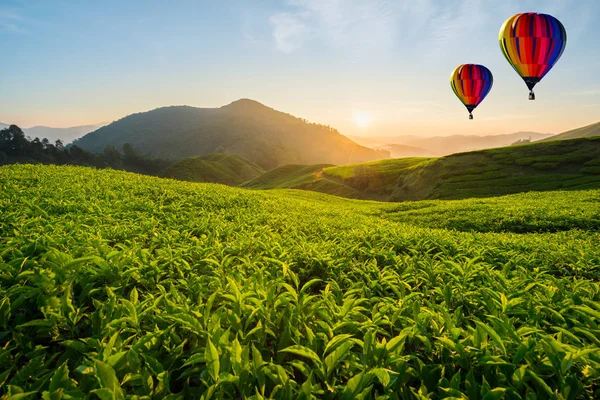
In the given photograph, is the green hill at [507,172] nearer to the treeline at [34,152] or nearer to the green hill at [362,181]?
the green hill at [362,181]

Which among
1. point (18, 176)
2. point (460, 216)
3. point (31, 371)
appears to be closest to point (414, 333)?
point (31, 371)

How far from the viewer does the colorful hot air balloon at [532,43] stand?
78.8ft

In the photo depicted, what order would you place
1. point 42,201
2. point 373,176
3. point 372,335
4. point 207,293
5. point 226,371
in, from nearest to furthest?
point 226,371 → point 372,335 → point 207,293 → point 42,201 → point 373,176

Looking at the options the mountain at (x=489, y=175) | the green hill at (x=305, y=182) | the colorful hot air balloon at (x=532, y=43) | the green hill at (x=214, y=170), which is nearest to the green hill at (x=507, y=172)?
the mountain at (x=489, y=175)

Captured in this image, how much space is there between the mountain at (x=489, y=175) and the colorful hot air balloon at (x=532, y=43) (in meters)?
18.9

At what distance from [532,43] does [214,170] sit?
153 metres

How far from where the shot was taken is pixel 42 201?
774cm

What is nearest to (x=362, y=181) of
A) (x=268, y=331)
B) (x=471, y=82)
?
(x=471, y=82)

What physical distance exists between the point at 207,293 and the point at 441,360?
8.30ft

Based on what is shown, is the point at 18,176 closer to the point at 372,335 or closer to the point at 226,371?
the point at 226,371

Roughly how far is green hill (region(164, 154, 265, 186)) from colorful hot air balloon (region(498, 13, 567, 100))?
5140 inches

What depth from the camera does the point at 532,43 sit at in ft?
80.9

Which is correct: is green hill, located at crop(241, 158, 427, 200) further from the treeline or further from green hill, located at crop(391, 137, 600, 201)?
the treeline

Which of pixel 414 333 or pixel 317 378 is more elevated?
pixel 414 333
